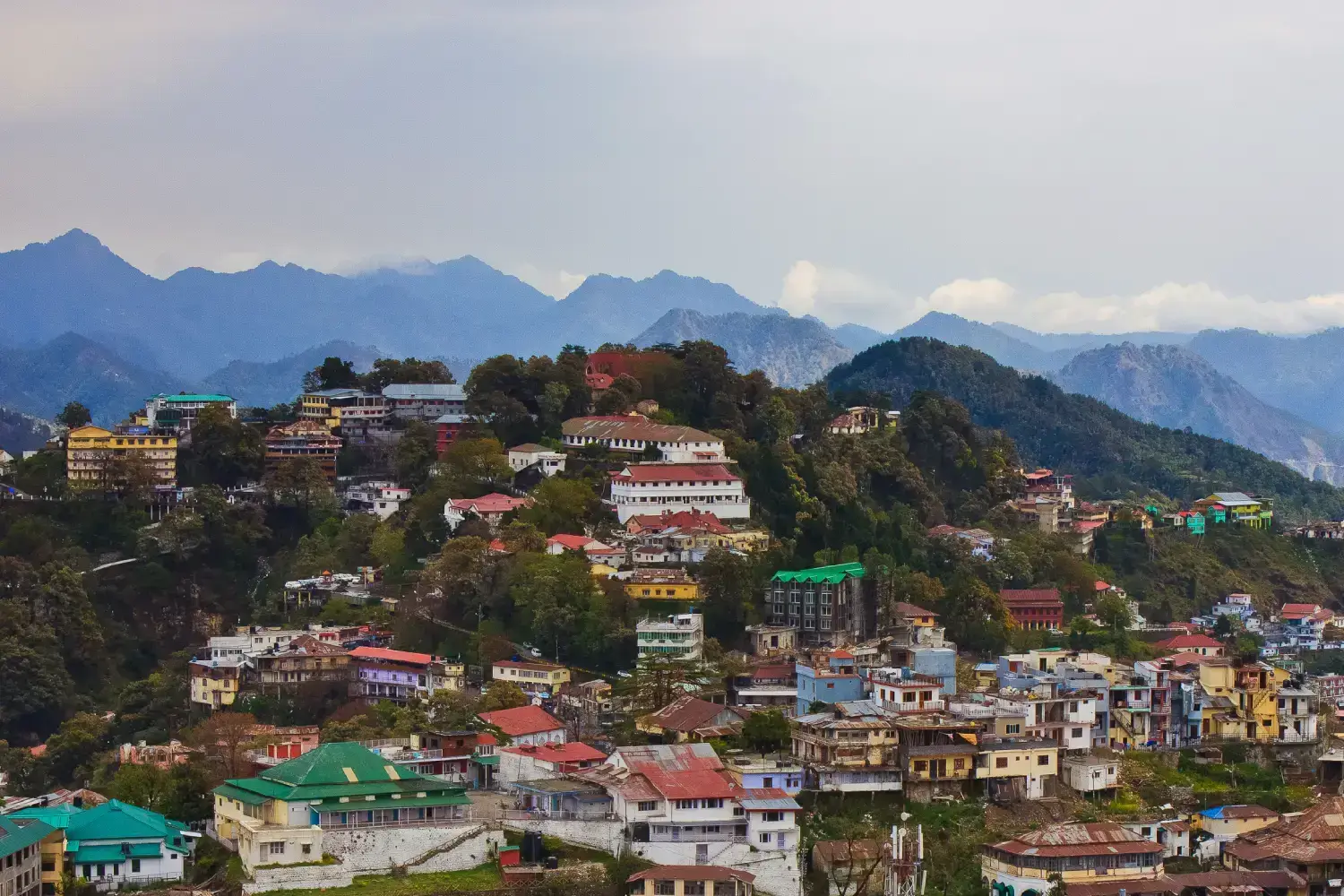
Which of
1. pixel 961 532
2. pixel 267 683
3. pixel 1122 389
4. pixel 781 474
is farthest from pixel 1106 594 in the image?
pixel 1122 389

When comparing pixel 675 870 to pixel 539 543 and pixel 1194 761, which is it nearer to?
pixel 1194 761

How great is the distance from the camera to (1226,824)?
30.5 m

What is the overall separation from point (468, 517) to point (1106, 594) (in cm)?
1613

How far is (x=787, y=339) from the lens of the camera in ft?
497

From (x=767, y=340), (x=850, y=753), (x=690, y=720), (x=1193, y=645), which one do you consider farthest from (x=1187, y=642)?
(x=767, y=340)

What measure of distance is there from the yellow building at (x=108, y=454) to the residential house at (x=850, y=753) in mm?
24772

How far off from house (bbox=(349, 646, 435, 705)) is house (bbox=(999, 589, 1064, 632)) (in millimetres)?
14841

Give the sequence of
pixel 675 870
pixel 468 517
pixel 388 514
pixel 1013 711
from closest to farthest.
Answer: pixel 675 870 → pixel 1013 711 → pixel 468 517 → pixel 388 514

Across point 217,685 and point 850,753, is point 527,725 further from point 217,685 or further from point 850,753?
point 217,685

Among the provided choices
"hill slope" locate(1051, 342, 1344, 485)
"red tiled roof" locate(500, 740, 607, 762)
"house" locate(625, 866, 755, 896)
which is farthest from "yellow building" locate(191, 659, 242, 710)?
"hill slope" locate(1051, 342, 1344, 485)

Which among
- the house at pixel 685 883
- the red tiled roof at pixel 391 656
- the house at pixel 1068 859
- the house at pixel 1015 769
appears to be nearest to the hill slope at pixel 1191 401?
the red tiled roof at pixel 391 656

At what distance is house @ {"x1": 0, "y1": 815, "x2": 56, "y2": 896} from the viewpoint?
2522 centimetres

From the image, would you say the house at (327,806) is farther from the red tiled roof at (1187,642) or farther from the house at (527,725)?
the red tiled roof at (1187,642)

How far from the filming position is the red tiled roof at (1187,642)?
44247 mm
